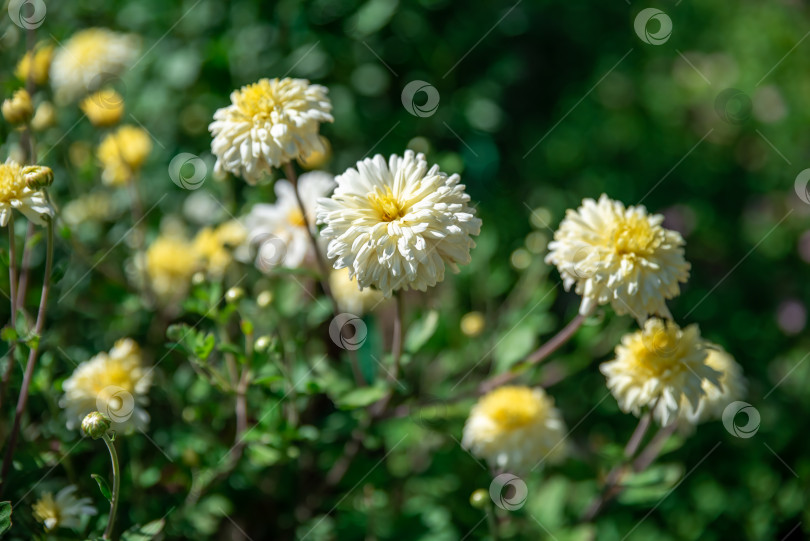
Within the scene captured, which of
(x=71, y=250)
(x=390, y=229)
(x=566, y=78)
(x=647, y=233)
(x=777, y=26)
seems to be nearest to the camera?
(x=390, y=229)

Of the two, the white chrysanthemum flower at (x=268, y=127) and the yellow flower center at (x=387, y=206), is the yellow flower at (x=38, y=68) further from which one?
the yellow flower center at (x=387, y=206)

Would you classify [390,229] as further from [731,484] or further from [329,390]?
[731,484]

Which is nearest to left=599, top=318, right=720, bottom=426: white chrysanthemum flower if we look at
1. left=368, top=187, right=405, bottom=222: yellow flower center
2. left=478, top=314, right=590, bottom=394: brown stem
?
left=478, top=314, right=590, bottom=394: brown stem

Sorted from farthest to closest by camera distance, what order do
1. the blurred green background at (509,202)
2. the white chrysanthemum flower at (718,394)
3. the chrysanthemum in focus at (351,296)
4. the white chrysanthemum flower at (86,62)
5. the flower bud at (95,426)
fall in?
the white chrysanthemum flower at (86,62)
the chrysanthemum in focus at (351,296)
the blurred green background at (509,202)
the white chrysanthemum flower at (718,394)
the flower bud at (95,426)

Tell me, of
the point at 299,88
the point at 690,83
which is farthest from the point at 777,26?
the point at 299,88

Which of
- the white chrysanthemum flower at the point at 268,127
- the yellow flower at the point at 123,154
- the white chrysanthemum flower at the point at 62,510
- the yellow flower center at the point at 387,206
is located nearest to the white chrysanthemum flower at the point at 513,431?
the yellow flower center at the point at 387,206

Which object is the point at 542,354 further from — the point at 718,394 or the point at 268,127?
the point at 268,127
